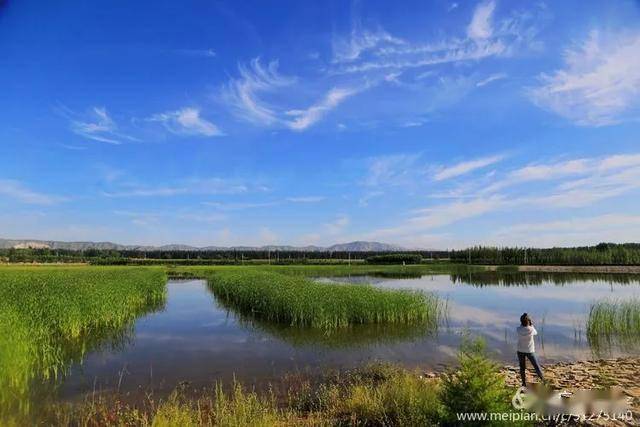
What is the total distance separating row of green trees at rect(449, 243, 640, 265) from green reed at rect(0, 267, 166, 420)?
210ft

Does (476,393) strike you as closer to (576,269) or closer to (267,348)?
(267,348)

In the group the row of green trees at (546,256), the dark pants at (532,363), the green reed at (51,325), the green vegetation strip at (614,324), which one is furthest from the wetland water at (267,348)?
the row of green trees at (546,256)

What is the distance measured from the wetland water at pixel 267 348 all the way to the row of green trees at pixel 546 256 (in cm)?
4672

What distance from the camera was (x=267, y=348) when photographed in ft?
54.0

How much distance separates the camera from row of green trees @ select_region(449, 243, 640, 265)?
64.9 metres

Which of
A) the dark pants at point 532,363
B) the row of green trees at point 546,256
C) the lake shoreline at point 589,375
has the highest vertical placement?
the row of green trees at point 546,256

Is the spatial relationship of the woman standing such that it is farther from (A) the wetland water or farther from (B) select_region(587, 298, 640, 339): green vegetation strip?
(B) select_region(587, 298, 640, 339): green vegetation strip

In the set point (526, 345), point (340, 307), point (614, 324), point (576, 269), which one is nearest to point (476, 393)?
point (526, 345)

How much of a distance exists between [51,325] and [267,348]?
834cm

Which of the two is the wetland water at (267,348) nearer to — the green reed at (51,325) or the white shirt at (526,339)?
the green reed at (51,325)

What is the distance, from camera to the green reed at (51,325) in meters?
10.5

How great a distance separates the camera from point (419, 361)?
14.2m

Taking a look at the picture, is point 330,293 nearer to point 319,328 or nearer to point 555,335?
point 319,328

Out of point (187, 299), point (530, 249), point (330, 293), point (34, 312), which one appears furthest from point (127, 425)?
point (530, 249)
